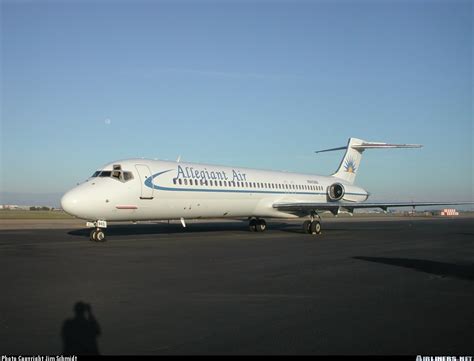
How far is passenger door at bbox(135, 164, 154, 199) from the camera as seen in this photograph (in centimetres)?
1984

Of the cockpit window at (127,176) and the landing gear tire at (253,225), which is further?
the landing gear tire at (253,225)

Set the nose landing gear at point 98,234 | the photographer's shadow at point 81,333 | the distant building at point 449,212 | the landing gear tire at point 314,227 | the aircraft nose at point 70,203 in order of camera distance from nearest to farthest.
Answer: the photographer's shadow at point 81,333 → the aircraft nose at point 70,203 → the nose landing gear at point 98,234 → the landing gear tire at point 314,227 → the distant building at point 449,212

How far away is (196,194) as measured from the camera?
22.2 metres

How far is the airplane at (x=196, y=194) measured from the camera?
1872 cm

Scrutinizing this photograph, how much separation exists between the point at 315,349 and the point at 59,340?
8.83ft

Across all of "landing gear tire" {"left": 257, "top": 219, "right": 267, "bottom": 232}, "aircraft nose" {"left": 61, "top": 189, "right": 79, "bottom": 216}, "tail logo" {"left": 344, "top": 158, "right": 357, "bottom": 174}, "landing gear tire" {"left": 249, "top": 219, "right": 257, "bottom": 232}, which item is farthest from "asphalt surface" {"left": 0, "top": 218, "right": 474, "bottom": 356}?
"tail logo" {"left": 344, "top": 158, "right": 357, "bottom": 174}

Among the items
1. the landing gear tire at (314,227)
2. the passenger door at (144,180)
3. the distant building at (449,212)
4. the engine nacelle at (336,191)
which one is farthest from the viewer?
the distant building at (449,212)

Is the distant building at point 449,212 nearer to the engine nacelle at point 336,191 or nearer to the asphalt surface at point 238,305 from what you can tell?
the engine nacelle at point 336,191

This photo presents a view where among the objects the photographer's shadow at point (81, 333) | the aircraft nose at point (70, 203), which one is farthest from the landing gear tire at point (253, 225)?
the photographer's shadow at point (81, 333)

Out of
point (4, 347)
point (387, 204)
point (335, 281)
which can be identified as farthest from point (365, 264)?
point (387, 204)

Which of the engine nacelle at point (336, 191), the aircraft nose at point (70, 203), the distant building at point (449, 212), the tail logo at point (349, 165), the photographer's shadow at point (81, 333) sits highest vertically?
the distant building at point (449, 212)

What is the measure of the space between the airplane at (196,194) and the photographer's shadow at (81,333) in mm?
11865

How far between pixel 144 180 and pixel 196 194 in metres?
2.98

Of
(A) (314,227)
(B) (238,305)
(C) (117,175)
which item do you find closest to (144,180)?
(C) (117,175)
